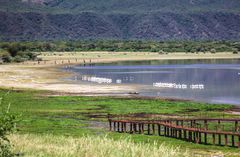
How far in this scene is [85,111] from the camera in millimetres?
48500

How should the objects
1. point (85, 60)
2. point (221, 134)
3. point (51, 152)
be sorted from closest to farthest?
point (51, 152) < point (221, 134) < point (85, 60)

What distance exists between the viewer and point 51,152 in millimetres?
23234

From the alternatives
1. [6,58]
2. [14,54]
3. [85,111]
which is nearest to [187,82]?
[85,111]

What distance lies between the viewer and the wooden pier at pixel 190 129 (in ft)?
113

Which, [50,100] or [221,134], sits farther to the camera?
[50,100]

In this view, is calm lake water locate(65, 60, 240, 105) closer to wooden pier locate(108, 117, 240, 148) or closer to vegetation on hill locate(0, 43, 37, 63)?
wooden pier locate(108, 117, 240, 148)

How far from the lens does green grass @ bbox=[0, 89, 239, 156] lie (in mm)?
36781

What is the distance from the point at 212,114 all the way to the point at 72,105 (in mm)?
12719

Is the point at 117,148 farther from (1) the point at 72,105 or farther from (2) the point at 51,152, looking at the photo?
(1) the point at 72,105

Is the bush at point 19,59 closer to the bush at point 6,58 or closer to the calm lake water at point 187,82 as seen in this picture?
the bush at point 6,58

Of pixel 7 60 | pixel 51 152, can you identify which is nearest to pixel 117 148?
pixel 51 152

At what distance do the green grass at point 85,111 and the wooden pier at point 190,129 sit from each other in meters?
1.04

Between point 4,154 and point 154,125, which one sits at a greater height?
point 4,154

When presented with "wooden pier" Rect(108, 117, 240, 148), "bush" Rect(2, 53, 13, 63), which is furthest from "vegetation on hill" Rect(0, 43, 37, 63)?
"wooden pier" Rect(108, 117, 240, 148)
